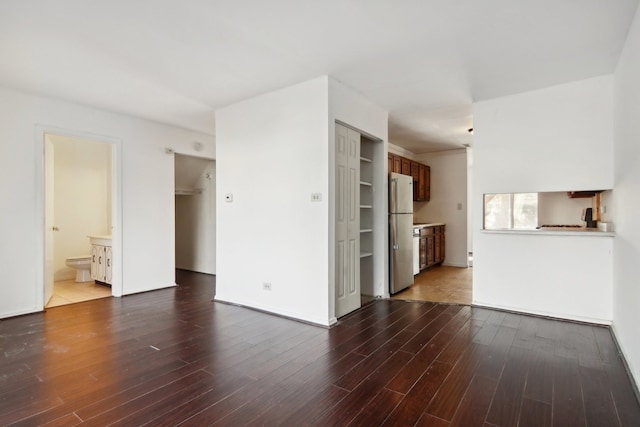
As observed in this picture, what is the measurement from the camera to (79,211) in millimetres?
5910

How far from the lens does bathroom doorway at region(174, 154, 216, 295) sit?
6.10 metres

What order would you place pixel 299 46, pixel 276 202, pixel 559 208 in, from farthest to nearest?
pixel 559 208 < pixel 276 202 < pixel 299 46

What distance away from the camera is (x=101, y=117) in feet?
14.4

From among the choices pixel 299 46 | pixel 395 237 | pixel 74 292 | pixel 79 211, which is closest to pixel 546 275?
pixel 395 237

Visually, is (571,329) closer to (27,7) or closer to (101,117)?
(27,7)

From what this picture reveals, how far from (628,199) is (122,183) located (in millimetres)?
5559

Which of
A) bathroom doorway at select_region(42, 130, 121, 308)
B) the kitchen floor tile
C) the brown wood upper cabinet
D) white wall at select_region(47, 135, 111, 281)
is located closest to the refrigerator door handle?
the kitchen floor tile

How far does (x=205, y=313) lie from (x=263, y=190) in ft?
5.11

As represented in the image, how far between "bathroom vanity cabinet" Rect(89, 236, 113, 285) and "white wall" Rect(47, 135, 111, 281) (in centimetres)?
87

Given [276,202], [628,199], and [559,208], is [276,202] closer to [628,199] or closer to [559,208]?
[628,199]

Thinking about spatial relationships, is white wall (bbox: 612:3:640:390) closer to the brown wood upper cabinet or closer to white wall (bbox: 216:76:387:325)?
white wall (bbox: 216:76:387:325)

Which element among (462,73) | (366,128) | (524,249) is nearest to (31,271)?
(366,128)

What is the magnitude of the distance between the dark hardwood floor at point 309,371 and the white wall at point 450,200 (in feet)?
12.2

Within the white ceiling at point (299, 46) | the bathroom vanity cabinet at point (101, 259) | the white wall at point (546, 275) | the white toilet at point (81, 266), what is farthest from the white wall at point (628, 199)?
the white toilet at point (81, 266)
